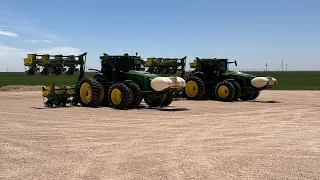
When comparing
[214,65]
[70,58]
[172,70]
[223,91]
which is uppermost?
[70,58]

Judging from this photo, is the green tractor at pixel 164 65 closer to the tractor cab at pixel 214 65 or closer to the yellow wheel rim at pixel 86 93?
the tractor cab at pixel 214 65

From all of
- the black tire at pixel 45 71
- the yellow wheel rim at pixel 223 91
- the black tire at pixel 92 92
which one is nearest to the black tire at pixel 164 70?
the yellow wheel rim at pixel 223 91

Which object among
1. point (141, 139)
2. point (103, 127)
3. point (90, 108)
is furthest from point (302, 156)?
point (90, 108)

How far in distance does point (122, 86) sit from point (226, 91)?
6820 mm

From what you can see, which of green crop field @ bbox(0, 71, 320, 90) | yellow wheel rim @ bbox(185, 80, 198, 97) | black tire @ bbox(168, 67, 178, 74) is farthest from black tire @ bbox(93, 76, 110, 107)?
yellow wheel rim @ bbox(185, 80, 198, 97)

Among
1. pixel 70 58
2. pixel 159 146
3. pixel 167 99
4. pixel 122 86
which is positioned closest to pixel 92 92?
pixel 122 86

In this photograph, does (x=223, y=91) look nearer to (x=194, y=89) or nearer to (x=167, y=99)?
(x=194, y=89)

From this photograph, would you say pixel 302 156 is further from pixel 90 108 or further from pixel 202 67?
pixel 202 67

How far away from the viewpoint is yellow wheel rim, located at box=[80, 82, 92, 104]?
61.3 ft

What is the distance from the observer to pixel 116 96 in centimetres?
1769

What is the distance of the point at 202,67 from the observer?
2445 centimetres

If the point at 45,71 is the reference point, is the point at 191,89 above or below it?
below

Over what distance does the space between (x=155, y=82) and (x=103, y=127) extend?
513 cm

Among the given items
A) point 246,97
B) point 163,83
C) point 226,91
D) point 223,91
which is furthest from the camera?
point 246,97
